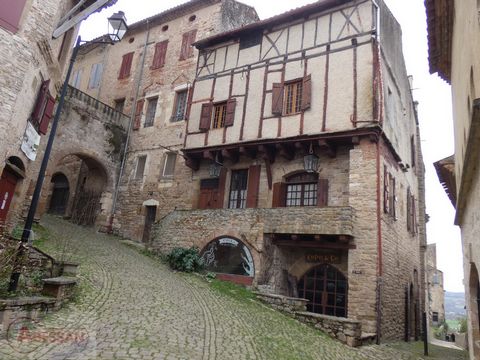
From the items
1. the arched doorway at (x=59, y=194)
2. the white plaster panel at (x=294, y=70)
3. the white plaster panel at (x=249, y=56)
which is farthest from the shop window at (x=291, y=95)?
the arched doorway at (x=59, y=194)

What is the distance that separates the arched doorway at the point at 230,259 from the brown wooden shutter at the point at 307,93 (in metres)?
4.99

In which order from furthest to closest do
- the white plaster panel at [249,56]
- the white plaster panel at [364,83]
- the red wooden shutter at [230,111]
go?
1. the white plaster panel at [249,56]
2. the red wooden shutter at [230,111]
3. the white plaster panel at [364,83]

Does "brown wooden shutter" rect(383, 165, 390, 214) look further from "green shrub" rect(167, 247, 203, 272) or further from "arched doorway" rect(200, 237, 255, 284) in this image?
"green shrub" rect(167, 247, 203, 272)

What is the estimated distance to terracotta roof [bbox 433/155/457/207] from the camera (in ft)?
29.2

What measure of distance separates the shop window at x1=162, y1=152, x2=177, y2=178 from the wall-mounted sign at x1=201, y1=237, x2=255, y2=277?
5.18 metres

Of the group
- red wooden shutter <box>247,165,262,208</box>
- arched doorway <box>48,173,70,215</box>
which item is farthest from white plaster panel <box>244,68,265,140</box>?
arched doorway <box>48,173,70,215</box>

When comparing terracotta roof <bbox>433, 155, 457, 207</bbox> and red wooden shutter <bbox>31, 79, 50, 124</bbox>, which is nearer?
terracotta roof <bbox>433, 155, 457, 207</bbox>

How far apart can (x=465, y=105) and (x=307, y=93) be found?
661cm

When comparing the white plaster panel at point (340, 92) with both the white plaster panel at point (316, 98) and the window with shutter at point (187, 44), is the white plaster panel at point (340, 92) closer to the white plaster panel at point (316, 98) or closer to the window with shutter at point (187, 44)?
the white plaster panel at point (316, 98)

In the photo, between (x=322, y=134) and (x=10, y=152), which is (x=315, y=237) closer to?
(x=322, y=134)

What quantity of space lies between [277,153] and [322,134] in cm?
190

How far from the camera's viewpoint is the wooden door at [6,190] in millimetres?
9516

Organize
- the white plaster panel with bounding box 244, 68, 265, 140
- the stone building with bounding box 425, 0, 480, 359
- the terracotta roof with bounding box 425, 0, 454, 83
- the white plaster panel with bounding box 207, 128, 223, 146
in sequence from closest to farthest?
the stone building with bounding box 425, 0, 480, 359
the terracotta roof with bounding box 425, 0, 454, 83
the white plaster panel with bounding box 244, 68, 265, 140
the white plaster panel with bounding box 207, 128, 223, 146

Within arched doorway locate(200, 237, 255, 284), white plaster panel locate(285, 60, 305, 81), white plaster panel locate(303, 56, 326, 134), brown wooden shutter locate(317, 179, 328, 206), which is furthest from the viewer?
white plaster panel locate(285, 60, 305, 81)
